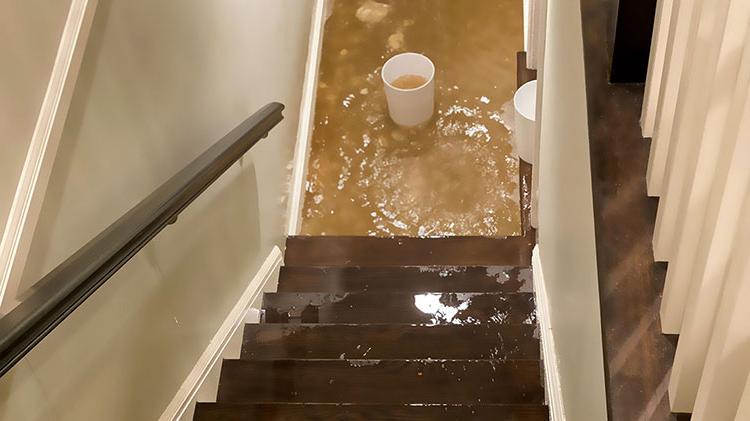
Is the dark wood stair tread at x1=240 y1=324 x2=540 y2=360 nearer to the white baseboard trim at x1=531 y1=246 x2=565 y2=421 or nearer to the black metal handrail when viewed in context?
the white baseboard trim at x1=531 y1=246 x2=565 y2=421

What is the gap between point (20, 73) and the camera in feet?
5.39

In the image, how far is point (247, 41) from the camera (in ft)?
10.9

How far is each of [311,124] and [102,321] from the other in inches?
109

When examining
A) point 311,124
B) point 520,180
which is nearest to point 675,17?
point 520,180

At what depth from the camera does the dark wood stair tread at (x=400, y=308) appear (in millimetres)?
3301

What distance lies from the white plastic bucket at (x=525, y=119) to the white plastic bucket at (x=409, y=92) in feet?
1.64

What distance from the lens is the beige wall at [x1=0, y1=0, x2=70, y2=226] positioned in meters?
1.58

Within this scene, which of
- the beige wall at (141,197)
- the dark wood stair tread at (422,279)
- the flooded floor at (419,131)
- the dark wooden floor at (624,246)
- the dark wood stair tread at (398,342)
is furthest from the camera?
the flooded floor at (419,131)

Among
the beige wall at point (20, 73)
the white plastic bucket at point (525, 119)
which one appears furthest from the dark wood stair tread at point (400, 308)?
the beige wall at point (20, 73)

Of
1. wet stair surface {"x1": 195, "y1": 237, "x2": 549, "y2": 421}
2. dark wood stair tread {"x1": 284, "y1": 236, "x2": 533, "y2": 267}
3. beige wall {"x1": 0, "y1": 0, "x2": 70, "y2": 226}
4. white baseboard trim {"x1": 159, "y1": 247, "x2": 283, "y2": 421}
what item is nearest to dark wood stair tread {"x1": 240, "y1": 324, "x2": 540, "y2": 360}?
wet stair surface {"x1": 195, "y1": 237, "x2": 549, "y2": 421}

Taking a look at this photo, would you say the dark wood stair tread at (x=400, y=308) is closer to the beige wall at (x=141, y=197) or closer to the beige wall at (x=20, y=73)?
the beige wall at (x=141, y=197)

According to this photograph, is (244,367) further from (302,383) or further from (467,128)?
(467,128)

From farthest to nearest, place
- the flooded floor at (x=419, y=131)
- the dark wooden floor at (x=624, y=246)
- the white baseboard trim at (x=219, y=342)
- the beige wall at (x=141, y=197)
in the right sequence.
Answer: the flooded floor at (x=419, y=131) < the white baseboard trim at (x=219, y=342) < the beige wall at (x=141, y=197) < the dark wooden floor at (x=624, y=246)

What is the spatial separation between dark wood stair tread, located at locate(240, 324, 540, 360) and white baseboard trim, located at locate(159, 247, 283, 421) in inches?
5.7
